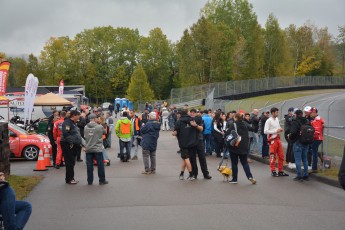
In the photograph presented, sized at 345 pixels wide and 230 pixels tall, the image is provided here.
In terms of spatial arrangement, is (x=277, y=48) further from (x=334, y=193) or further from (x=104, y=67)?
(x=334, y=193)

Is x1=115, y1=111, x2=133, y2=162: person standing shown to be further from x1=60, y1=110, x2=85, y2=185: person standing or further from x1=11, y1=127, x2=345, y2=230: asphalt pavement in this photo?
x1=60, y1=110, x2=85, y2=185: person standing

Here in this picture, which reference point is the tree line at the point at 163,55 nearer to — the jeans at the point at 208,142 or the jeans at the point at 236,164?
the jeans at the point at 208,142

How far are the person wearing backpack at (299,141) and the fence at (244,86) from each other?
38.3m

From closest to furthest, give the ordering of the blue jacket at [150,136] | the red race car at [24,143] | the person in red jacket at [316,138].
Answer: the person in red jacket at [316,138] < the blue jacket at [150,136] < the red race car at [24,143]

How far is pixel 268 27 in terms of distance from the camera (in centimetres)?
8250

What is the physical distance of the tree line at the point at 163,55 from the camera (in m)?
75.1

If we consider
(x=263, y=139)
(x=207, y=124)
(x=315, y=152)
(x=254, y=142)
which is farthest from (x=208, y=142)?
(x=315, y=152)

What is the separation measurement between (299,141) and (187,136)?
9.82 ft

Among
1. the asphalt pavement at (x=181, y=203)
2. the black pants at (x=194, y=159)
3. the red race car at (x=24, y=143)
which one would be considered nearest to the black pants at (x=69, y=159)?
the asphalt pavement at (x=181, y=203)

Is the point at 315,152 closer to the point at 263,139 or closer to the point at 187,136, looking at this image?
the point at 263,139

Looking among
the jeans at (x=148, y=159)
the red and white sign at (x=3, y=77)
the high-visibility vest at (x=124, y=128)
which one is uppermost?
the red and white sign at (x=3, y=77)

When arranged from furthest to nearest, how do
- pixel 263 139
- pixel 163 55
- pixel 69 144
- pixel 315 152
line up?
pixel 163 55, pixel 263 139, pixel 315 152, pixel 69 144

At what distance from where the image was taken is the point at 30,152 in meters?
17.1

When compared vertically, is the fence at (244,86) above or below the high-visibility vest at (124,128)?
above
